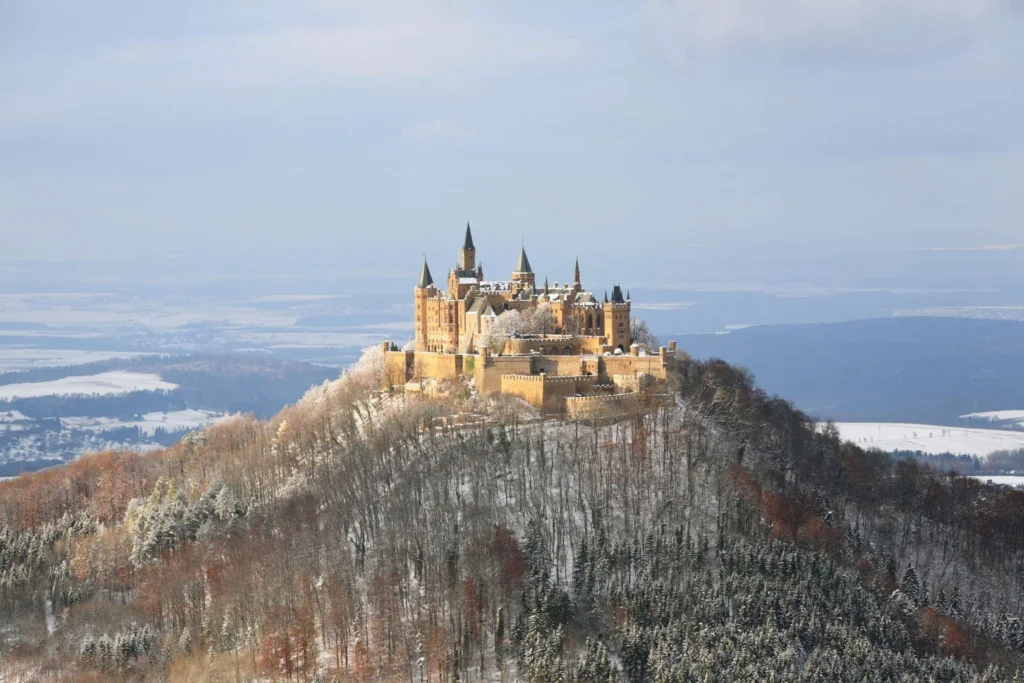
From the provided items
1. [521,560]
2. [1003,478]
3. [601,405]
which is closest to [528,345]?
[601,405]

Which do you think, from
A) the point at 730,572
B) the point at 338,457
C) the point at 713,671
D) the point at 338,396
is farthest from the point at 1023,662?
the point at 338,396

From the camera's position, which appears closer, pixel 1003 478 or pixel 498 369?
pixel 498 369

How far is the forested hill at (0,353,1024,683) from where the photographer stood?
66.8 metres

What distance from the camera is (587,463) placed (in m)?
82.8

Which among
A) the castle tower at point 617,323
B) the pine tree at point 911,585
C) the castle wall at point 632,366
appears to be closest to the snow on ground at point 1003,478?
the castle tower at point 617,323

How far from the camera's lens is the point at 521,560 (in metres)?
71.5

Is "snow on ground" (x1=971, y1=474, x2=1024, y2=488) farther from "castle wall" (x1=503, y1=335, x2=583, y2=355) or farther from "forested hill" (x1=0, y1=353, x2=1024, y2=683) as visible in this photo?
"castle wall" (x1=503, y1=335, x2=583, y2=355)

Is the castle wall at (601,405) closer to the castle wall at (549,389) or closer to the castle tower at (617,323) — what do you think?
the castle wall at (549,389)

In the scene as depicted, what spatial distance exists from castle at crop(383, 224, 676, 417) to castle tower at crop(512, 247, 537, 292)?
3.4 inches

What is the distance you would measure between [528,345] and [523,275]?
16714mm

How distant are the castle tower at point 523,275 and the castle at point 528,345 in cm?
9

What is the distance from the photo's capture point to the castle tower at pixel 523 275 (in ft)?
370

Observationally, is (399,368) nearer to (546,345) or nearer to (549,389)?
(546,345)

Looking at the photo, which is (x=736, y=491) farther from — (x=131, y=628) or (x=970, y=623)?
(x=131, y=628)
